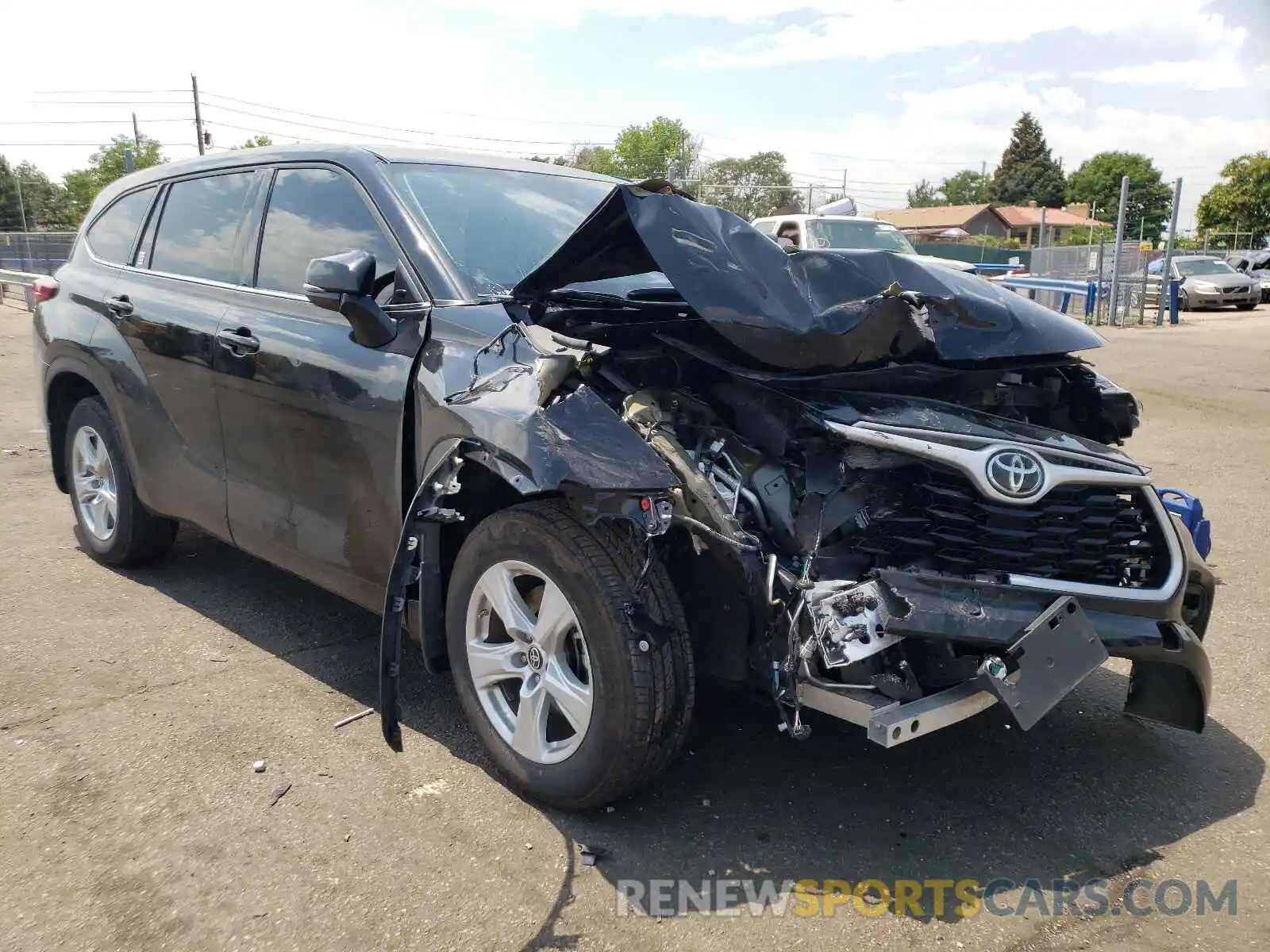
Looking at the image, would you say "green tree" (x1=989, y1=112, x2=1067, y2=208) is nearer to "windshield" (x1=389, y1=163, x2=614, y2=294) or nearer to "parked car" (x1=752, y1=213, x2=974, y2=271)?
"parked car" (x1=752, y1=213, x2=974, y2=271)

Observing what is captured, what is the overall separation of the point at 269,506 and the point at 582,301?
142 centimetres

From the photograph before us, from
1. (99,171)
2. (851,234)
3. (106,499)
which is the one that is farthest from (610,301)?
(99,171)

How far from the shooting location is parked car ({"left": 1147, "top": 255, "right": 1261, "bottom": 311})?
24297mm

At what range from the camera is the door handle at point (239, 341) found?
3.75 m

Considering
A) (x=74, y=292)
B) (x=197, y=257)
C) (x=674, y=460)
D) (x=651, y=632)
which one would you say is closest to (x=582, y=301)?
(x=674, y=460)

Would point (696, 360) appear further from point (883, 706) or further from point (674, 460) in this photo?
point (883, 706)

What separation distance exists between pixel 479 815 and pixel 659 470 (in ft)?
3.91

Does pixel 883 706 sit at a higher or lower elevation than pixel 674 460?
lower

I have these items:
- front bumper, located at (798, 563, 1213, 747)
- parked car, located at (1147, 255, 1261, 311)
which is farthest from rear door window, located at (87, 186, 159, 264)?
parked car, located at (1147, 255, 1261, 311)

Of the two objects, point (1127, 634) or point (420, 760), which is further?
point (420, 760)

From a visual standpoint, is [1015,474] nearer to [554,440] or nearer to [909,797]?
[909,797]

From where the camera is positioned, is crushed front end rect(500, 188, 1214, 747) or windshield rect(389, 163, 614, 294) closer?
crushed front end rect(500, 188, 1214, 747)

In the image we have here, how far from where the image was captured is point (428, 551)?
10.3 ft

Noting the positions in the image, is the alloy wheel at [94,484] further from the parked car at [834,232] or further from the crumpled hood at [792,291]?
the parked car at [834,232]
